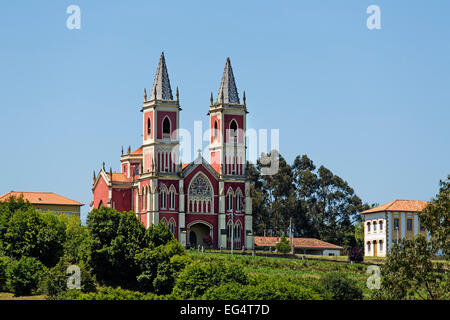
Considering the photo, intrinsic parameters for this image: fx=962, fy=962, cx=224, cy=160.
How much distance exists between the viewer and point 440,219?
160ft

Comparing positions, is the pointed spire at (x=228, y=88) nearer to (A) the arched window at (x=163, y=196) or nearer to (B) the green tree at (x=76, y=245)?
(A) the arched window at (x=163, y=196)

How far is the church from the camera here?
314 feet

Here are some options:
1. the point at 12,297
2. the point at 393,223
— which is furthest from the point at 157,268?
the point at 393,223

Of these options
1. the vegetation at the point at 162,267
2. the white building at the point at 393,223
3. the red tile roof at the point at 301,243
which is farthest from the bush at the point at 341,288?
the red tile roof at the point at 301,243

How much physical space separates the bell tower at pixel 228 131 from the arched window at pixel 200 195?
2.07 meters

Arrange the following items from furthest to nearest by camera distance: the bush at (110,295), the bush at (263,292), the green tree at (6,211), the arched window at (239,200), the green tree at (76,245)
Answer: the arched window at (239,200), the green tree at (6,211), the green tree at (76,245), the bush at (110,295), the bush at (263,292)

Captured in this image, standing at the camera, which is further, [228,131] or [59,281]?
[228,131]

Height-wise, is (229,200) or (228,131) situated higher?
(228,131)

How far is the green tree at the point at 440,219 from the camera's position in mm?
48156

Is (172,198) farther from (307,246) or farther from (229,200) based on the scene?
(307,246)

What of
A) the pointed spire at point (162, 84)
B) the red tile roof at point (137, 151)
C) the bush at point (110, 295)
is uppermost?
the pointed spire at point (162, 84)

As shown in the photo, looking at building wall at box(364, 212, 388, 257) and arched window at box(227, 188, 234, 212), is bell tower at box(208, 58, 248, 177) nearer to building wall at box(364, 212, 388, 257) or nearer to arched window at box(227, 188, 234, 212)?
arched window at box(227, 188, 234, 212)

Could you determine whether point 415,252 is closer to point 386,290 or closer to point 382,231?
point 386,290

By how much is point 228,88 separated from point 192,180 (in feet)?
Answer: 34.1
